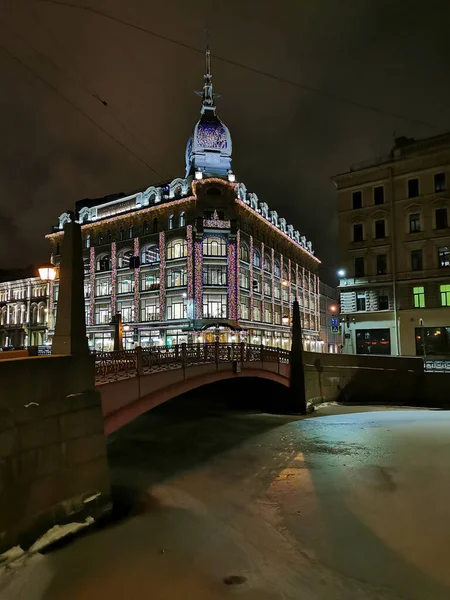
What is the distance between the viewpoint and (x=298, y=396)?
24766 mm

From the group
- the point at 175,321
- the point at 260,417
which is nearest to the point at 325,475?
the point at 260,417

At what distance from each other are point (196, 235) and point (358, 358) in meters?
21.0

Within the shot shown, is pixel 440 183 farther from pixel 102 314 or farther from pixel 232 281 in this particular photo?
pixel 102 314

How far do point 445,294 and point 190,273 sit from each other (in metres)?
22.8

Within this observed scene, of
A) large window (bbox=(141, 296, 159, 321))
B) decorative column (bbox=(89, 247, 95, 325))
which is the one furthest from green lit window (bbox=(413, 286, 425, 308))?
decorative column (bbox=(89, 247, 95, 325))

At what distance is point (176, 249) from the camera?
43.5 metres

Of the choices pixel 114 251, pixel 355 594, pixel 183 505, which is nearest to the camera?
pixel 355 594

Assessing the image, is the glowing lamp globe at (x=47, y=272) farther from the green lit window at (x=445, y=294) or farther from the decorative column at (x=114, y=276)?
the decorative column at (x=114, y=276)

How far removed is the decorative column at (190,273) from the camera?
1595 inches

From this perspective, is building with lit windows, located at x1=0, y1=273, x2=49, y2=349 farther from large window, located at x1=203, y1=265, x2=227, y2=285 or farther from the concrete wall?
the concrete wall

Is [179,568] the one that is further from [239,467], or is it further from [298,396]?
[298,396]

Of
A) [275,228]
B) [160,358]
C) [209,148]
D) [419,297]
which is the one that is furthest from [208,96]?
[160,358]

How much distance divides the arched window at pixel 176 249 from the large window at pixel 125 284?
6.32 m

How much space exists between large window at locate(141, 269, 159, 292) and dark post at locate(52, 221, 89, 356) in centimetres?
3413
